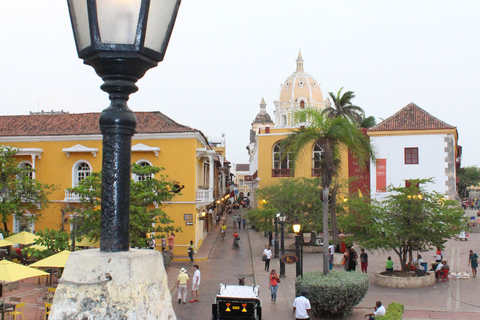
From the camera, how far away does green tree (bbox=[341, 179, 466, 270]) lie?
16703 mm

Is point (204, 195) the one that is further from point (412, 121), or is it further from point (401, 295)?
point (412, 121)

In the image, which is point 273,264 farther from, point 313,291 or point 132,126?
point 132,126

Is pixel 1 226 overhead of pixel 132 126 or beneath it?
beneath

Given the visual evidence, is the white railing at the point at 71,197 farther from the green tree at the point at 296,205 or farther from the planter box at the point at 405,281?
the planter box at the point at 405,281

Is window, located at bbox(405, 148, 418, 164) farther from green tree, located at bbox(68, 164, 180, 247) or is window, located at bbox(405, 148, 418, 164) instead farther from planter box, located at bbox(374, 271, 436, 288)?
green tree, located at bbox(68, 164, 180, 247)

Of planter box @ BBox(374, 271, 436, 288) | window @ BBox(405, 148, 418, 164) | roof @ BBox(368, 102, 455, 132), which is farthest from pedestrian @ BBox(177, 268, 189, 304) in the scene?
window @ BBox(405, 148, 418, 164)

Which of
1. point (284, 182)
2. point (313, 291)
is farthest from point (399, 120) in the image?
point (313, 291)

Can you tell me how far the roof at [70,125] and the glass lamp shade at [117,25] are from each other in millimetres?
22791

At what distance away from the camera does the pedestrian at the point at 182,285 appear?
14.4 meters

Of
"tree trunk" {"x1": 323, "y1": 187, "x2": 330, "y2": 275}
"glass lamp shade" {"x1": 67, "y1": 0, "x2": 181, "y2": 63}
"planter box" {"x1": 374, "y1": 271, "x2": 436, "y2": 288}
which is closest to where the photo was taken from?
"glass lamp shade" {"x1": 67, "y1": 0, "x2": 181, "y2": 63}

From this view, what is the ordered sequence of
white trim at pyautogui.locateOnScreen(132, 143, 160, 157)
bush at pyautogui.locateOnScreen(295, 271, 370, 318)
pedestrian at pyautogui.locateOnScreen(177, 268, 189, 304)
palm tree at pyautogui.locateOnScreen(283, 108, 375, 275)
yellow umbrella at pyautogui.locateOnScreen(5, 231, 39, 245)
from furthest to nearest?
white trim at pyautogui.locateOnScreen(132, 143, 160, 157) → yellow umbrella at pyautogui.locateOnScreen(5, 231, 39, 245) → palm tree at pyautogui.locateOnScreen(283, 108, 375, 275) → pedestrian at pyautogui.locateOnScreen(177, 268, 189, 304) → bush at pyautogui.locateOnScreen(295, 271, 370, 318)

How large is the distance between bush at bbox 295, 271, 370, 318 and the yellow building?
13077 millimetres

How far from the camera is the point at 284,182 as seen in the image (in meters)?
29.3

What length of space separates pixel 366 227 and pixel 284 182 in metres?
11.9
